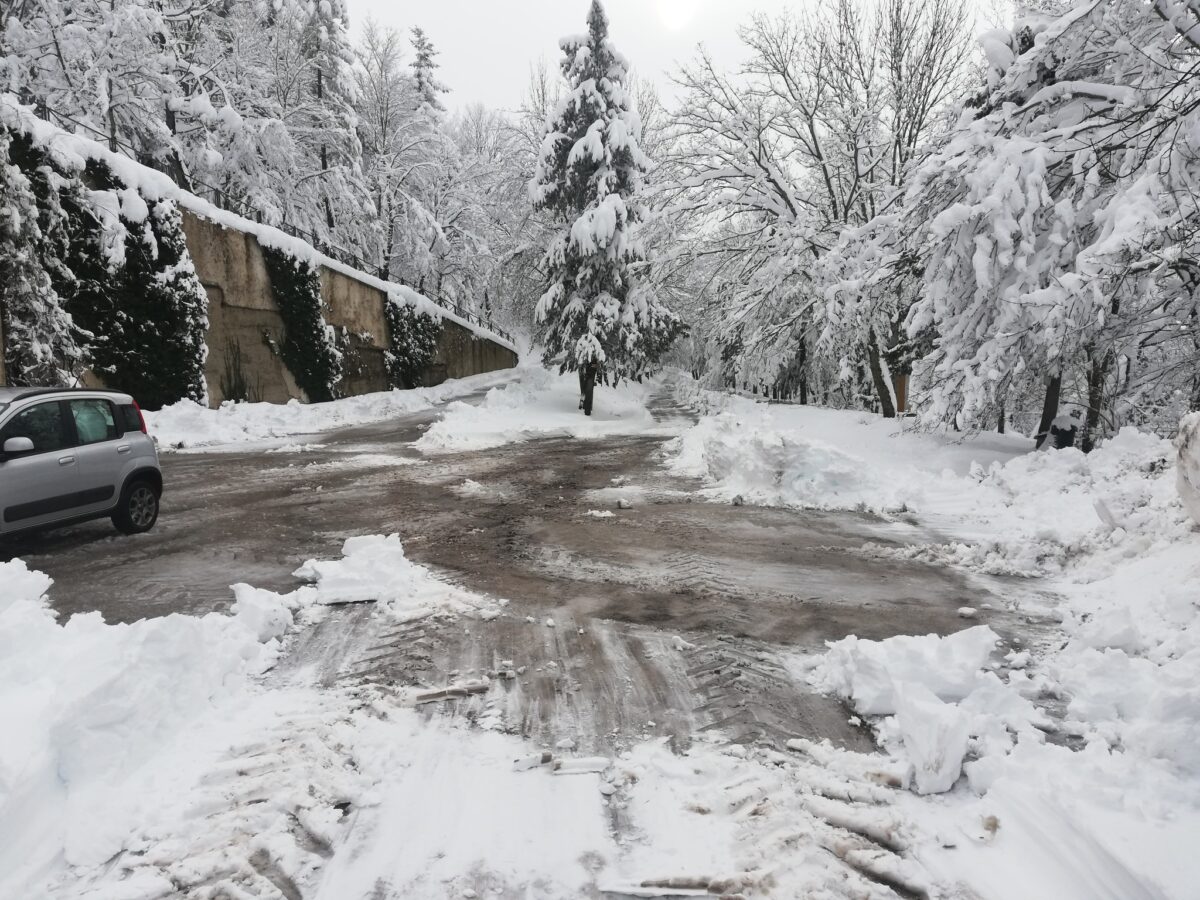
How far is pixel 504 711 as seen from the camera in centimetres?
415

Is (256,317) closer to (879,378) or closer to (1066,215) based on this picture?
(879,378)

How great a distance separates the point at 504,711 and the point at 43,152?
709 inches

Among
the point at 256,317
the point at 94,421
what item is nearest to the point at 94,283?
the point at 256,317

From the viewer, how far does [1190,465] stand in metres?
6.07

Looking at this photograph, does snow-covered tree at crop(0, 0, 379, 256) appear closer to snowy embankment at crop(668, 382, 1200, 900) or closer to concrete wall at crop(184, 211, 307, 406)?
concrete wall at crop(184, 211, 307, 406)

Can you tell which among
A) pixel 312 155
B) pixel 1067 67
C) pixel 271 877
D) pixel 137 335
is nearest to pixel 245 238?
pixel 137 335

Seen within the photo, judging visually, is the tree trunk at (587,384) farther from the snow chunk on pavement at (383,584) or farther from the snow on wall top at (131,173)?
the snow chunk on pavement at (383,584)

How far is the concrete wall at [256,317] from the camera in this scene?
2069 centimetres

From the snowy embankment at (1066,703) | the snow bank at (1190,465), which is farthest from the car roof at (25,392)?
the snow bank at (1190,465)

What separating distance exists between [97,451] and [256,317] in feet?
55.6

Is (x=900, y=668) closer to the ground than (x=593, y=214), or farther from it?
closer to the ground

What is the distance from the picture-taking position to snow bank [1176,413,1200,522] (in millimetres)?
5965

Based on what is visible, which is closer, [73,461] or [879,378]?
[73,461]

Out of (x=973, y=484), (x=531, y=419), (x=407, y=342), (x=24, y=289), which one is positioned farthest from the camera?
(x=407, y=342)
